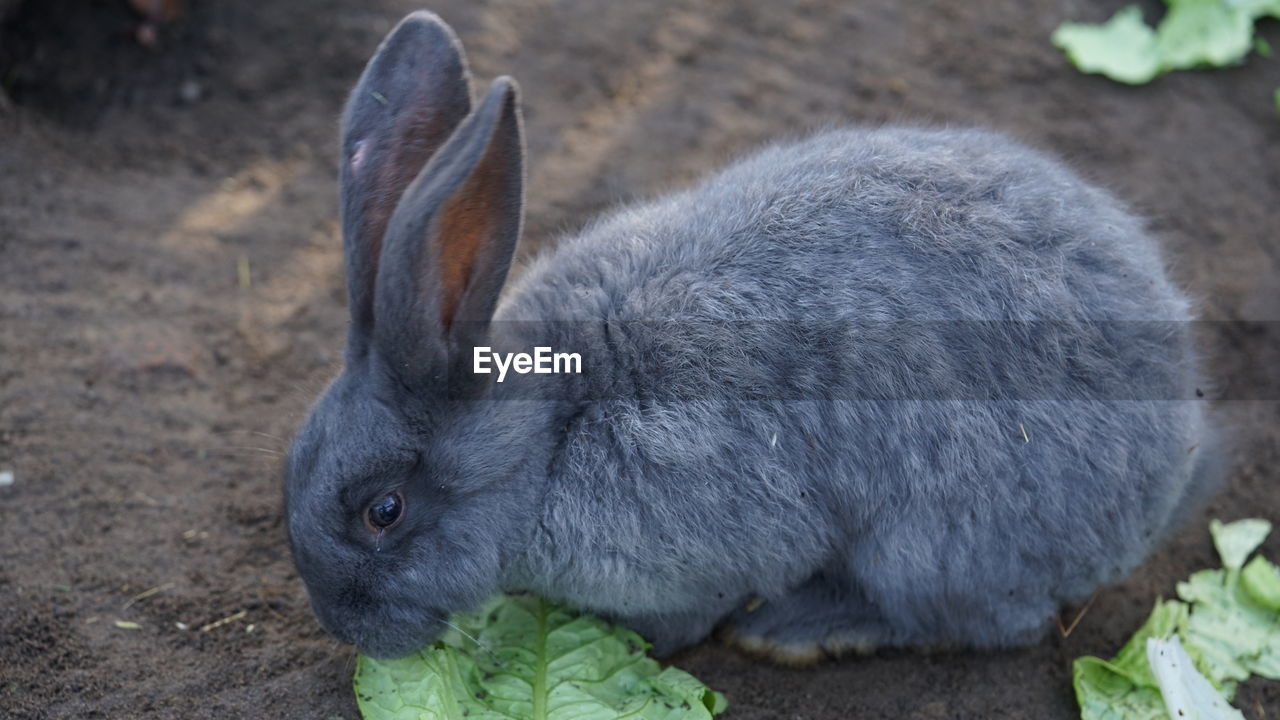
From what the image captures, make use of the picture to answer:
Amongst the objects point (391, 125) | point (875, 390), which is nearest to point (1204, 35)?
point (875, 390)

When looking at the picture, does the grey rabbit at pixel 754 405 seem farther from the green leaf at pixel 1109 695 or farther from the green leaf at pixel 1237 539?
the green leaf at pixel 1237 539

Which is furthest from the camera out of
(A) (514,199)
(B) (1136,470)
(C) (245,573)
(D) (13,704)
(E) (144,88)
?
(E) (144,88)

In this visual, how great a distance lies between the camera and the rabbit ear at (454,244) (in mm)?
3062

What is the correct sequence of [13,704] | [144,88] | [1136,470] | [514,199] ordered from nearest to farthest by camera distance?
[514,199]
[13,704]
[1136,470]
[144,88]

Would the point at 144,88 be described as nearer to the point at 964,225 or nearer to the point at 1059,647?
the point at 964,225

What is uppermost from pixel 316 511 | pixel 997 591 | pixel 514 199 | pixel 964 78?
pixel 514 199

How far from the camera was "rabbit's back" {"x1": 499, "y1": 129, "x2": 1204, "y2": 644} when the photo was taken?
12.0 feet

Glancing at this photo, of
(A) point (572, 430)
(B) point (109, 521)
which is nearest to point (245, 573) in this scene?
(B) point (109, 521)

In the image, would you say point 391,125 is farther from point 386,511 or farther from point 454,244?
point 386,511

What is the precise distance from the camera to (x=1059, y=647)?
4316 mm

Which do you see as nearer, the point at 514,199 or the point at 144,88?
the point at 514,199

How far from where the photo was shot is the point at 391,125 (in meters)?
3.65

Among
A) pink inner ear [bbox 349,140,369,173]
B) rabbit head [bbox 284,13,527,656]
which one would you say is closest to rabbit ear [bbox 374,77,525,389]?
rabbit head [bbox 284,13,527,656]

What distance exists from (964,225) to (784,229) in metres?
0.60
